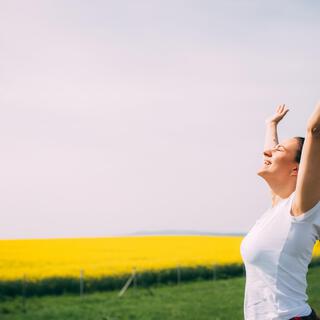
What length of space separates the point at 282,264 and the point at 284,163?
0.43 metres

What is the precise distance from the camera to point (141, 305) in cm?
1459

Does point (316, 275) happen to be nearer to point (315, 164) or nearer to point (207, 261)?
point (207, 261)

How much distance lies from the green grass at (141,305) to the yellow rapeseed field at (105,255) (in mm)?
958

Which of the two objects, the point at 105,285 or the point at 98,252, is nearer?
the point at 105,285

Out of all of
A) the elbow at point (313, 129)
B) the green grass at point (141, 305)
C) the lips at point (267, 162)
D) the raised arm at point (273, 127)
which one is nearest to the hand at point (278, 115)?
the raised arm at point (273, 127)

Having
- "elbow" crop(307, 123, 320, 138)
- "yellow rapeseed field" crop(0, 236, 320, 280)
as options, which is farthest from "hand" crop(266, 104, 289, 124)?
"yellow rapeseed field" crop(0, 236, 320, 280)

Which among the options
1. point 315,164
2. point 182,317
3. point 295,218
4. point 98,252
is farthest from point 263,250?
point 98,252

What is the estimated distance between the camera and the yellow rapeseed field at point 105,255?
1642cm

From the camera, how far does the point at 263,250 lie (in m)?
2.73

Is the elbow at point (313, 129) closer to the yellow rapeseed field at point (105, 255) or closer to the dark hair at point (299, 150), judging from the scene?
the dark hair at point (299, 150)

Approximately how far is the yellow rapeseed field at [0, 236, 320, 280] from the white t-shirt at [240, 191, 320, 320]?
42.3 ft

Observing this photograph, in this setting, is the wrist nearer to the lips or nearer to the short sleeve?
the lips

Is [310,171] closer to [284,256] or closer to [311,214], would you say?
[311,214]

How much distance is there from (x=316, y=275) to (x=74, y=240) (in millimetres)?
8562
